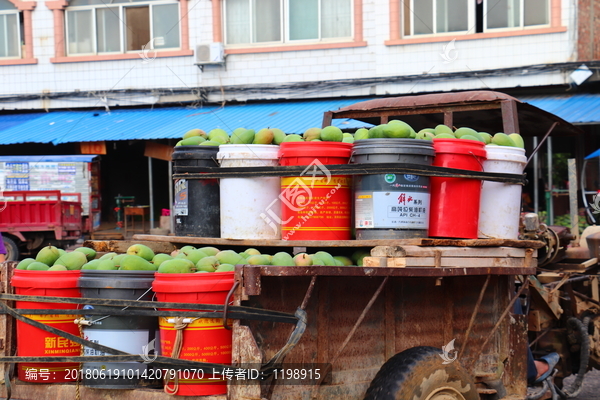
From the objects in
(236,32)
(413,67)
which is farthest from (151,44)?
(413,67)

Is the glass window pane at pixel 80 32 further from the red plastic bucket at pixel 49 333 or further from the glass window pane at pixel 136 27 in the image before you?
the red plastic bucket at pixel 49 333

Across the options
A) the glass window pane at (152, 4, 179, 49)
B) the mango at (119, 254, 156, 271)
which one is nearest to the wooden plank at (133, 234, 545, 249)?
the mango at (119, 254, 156, 271)

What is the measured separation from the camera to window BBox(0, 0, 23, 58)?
63.0 ft

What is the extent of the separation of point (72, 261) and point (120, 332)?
2.21 feet

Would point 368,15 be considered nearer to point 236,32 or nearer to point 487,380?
point 236,32

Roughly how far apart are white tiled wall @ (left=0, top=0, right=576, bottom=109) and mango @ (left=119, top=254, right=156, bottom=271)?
1330 centimetres

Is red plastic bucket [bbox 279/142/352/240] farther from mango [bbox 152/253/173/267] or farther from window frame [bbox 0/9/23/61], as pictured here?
window frame [bbox 0/9/23/61]

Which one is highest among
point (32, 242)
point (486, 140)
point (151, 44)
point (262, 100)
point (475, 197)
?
point (151, 44)

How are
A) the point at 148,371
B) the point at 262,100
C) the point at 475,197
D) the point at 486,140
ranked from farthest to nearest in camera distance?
A: the point at 262,100, the point at 486,140, the point at 475,197, the point at 148,371

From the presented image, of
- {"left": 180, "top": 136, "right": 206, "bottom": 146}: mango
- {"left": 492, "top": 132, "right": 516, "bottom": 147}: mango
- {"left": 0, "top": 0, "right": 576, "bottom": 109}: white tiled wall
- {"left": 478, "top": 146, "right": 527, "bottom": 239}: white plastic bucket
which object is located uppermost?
{"left": 0, "top": 0, "right": 576, "bottom": 109}: white tiled wall

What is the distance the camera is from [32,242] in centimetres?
1549

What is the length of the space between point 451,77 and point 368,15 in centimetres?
256

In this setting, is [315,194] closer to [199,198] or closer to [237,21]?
[199,198]

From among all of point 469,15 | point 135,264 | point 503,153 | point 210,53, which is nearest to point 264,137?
point 135,264
